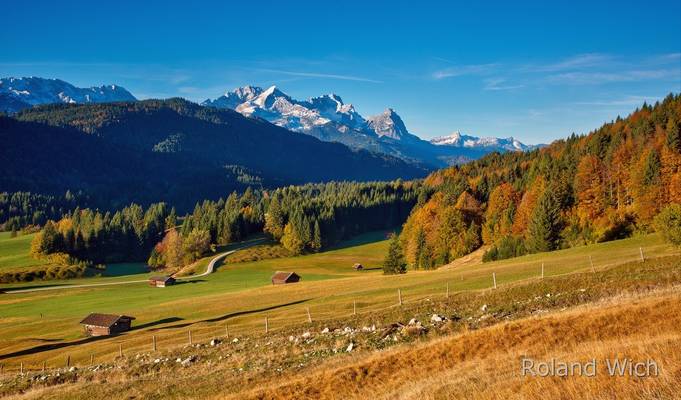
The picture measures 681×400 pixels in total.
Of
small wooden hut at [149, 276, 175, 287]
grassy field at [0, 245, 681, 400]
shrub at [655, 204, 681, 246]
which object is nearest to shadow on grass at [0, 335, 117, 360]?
grassy field at [0, 245, 681, 400]

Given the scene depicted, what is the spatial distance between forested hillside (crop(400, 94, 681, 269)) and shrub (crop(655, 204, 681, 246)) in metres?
32.5

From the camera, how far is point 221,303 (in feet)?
243

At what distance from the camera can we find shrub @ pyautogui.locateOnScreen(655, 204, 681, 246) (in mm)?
51400

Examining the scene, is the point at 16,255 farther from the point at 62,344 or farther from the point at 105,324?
the point at 62,344

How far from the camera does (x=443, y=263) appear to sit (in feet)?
366

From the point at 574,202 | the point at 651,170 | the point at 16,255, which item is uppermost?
the point at 651,170

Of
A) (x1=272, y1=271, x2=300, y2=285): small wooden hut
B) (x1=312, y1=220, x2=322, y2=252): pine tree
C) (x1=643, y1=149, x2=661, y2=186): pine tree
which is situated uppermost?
(x1=643, y1=149, x2=661, y2=186): pine tree

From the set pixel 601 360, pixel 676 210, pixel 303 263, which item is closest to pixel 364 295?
pixel 676 210

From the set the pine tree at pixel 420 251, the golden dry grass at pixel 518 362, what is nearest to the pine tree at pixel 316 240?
the pine tree at pixel 420 251

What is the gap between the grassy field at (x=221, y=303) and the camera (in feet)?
169

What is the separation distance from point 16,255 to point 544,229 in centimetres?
17462

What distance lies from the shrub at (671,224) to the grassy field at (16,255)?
16679cm

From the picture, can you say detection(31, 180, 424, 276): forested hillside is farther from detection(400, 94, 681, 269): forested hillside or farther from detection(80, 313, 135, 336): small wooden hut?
detection(80, 313, 135, 336): small wooden hut

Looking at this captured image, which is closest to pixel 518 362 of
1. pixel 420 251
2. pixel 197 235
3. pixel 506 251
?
pixel 506 251
